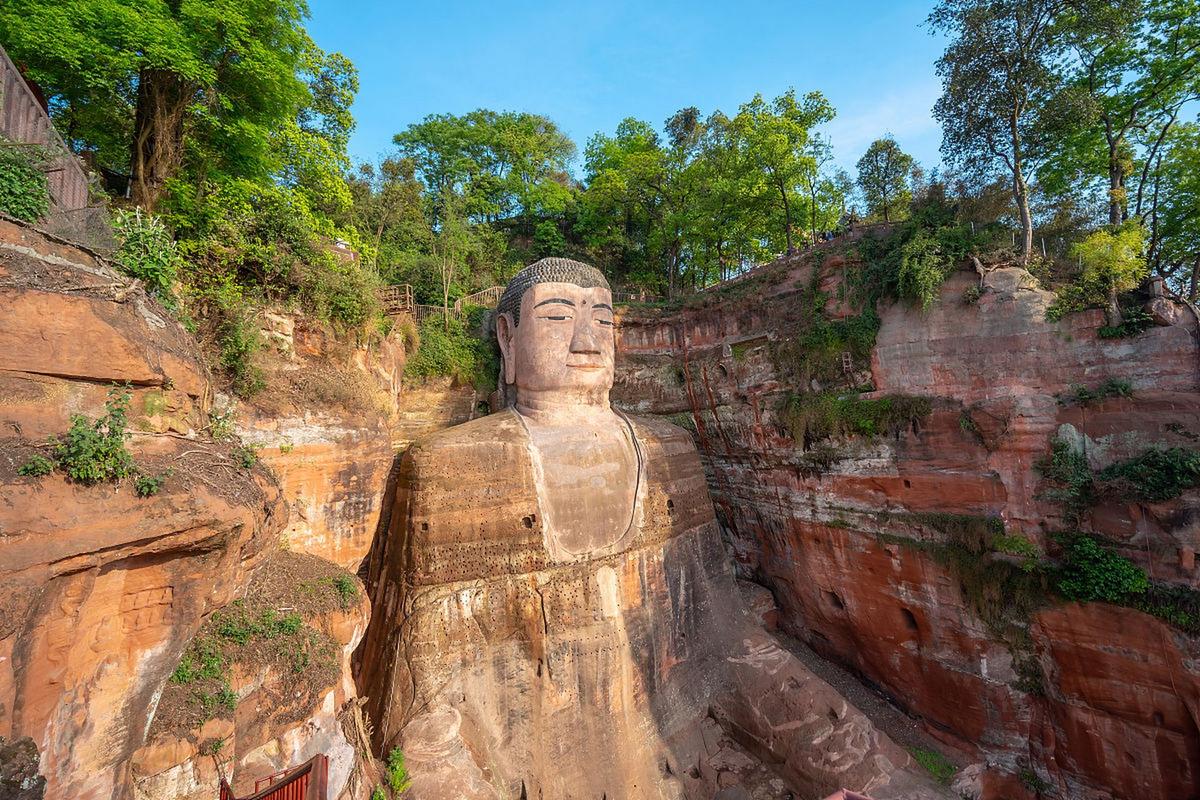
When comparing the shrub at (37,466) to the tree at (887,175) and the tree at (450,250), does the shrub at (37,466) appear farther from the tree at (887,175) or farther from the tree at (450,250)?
the tree at (887,175)

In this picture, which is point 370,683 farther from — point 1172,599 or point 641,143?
point 641,143

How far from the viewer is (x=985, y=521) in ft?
33.8

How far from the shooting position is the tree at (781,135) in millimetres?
15492

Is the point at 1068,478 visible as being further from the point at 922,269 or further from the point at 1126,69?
the point at 1126,69

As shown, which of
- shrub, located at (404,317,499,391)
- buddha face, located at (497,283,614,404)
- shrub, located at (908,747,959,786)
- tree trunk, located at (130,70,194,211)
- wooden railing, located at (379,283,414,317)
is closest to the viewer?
tree trunk, located at (130,70,194,211)

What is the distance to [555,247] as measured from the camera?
900 inches

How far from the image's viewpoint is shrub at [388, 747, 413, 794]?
7.37 m

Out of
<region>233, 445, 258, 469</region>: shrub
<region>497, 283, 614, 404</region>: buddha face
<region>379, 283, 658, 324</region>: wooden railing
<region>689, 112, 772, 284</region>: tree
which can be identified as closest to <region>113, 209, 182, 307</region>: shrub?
<region>233, 445, 258, 469</region>: shrub

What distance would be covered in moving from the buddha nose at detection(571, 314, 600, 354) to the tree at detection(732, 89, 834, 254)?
26.8ft

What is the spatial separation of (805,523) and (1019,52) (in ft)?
38.3

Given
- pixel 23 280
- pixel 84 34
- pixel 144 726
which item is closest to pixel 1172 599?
pixel 144 726

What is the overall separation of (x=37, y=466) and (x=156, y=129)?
7996 mm

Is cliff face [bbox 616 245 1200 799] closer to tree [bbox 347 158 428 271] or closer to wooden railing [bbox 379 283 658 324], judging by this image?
wooden railing [bbox 379 283 658 324]

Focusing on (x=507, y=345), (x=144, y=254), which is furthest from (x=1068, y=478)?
(x=144, y=254)
